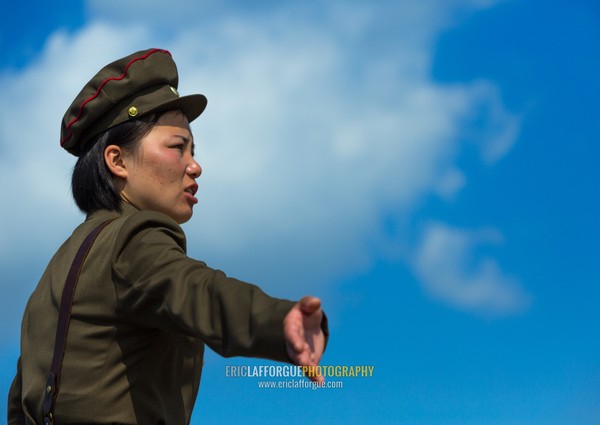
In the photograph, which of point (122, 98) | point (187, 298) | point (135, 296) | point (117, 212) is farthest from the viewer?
point (122, 98)

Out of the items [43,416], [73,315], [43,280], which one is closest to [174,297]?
[73,315]

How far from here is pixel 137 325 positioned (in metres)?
2.88

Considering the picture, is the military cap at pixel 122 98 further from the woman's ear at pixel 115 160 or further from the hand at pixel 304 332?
the hand at pixel 304 332

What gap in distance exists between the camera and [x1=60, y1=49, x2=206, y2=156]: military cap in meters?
3.40

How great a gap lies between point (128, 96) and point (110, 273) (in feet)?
3.06

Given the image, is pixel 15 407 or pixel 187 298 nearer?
pixel 187 298

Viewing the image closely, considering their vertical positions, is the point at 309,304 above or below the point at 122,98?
below

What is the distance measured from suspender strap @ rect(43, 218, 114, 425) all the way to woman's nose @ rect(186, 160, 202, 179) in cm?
52

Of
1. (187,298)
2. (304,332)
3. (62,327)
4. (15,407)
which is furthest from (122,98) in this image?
(304,332)

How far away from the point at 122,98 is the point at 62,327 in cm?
106

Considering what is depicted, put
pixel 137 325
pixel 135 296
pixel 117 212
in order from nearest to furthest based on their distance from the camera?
1. pixel 135 296
2. pixel 137 325
3. pixel 117 212

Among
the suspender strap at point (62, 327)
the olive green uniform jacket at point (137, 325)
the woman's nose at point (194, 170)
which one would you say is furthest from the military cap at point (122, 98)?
the suspender strap at point (62, 327)

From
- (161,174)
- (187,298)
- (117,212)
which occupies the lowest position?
(187,298)

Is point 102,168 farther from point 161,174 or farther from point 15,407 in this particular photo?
point 15,407
